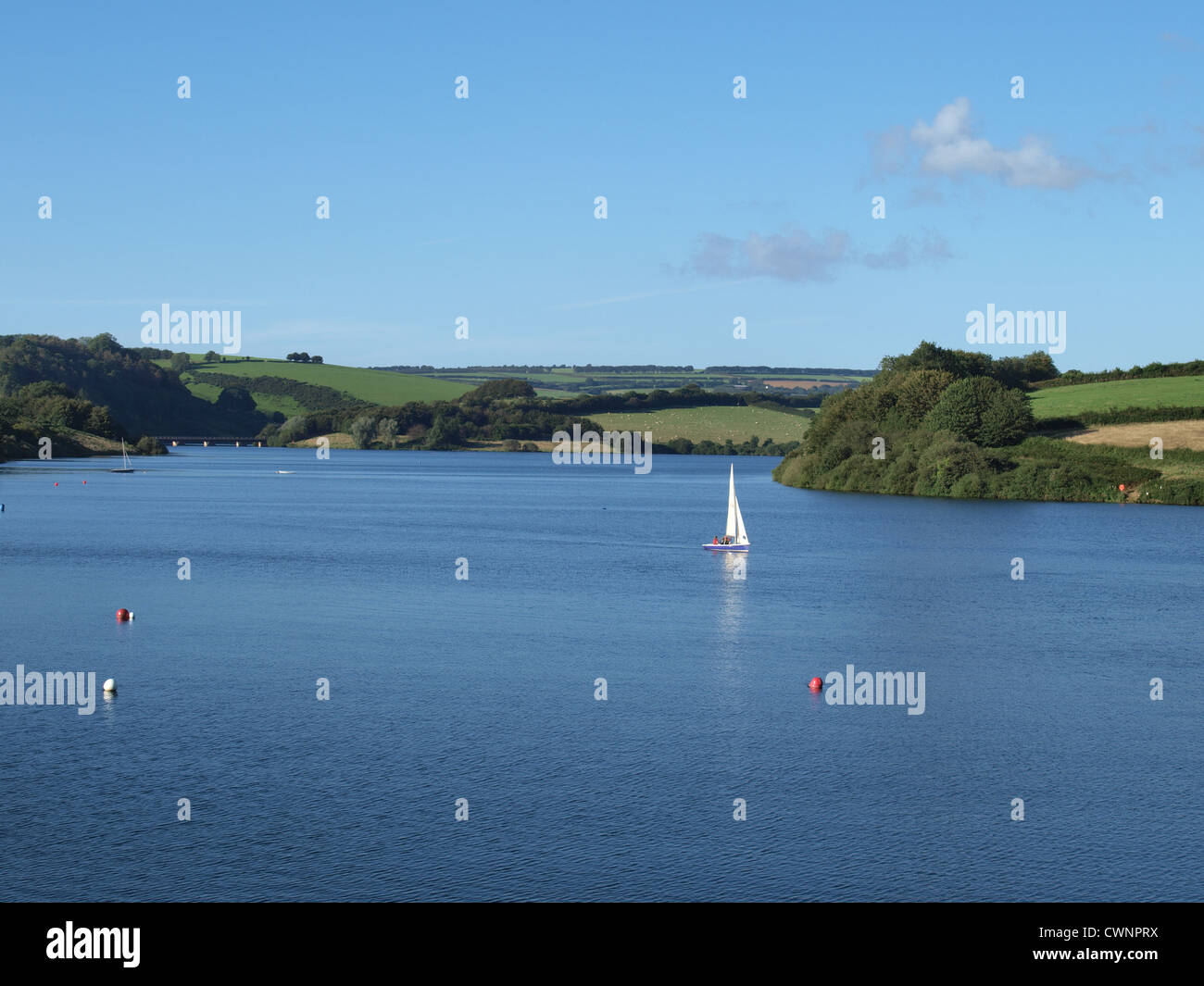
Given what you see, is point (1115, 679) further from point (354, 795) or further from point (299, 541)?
point (299, 541)

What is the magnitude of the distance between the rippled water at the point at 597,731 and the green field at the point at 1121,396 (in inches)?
3079

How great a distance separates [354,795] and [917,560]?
53598mm

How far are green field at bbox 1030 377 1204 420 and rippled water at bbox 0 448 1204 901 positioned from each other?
78206 millimetres

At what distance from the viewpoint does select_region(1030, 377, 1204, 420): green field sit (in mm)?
145375

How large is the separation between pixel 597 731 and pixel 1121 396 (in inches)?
5363

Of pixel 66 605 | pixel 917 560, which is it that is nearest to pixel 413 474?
pixel 917 560

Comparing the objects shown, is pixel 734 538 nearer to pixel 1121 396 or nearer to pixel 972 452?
pixel 972 452

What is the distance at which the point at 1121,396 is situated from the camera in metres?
152

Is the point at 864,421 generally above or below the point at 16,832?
above

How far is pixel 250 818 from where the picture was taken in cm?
2483

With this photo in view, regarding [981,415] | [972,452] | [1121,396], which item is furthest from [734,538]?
[1121,396]

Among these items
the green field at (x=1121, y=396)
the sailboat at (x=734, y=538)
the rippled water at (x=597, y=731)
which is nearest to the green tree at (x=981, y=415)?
the green field at (x=1121, y=396)

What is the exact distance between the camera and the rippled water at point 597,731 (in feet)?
73.9
